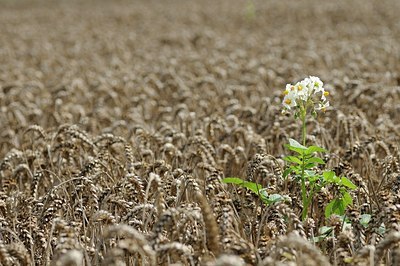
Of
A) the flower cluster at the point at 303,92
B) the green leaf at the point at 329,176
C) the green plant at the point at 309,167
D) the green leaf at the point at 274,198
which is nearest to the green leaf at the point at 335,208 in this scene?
the green plant at the point at 309,167

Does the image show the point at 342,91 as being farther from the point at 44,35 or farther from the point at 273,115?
the point at 44,35

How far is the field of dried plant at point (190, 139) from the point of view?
2629mm

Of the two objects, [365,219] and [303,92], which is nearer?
[365,219]

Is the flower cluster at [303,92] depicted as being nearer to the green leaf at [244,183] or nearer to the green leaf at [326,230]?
the green leaf at [244,183]

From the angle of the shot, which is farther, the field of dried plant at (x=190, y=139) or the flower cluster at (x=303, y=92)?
the flower cluster at (x=303, y=92)

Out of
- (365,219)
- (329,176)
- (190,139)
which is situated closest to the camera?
(365,219)

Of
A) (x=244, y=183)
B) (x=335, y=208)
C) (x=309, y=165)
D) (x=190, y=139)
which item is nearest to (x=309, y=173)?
(x=309, y=165)

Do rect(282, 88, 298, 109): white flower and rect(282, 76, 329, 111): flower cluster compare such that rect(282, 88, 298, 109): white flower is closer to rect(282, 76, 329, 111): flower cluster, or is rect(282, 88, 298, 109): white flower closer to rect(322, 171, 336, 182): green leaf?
rect(282, 76, 329, 111): flower cluster

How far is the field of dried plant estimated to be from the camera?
263 centimetres

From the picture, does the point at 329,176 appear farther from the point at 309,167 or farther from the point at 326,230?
the point at 326,230

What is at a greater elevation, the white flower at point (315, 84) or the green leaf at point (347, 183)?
the white flower at point (315, 84)

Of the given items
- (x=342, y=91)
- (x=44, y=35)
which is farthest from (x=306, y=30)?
(x=342, y=91)

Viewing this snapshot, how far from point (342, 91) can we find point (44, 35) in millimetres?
8210

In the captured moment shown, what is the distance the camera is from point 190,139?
404 cm
